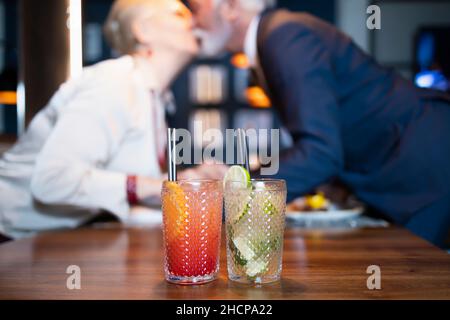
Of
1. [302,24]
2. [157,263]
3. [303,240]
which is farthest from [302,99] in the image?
[157,263]

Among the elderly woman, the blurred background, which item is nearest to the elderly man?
the elderly woman

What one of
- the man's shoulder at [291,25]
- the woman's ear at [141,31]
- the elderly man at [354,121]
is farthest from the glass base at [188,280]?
the woman's ear at [141,31]

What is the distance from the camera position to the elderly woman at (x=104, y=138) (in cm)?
147

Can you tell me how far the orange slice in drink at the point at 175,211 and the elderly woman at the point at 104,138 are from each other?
0.71 metres

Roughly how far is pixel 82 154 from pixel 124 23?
48 cm

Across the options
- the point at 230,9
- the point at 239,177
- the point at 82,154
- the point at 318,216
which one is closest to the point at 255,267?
the point at 239,177

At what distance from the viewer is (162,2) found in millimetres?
1728

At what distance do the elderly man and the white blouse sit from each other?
0.41 m

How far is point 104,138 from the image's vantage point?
1526mm

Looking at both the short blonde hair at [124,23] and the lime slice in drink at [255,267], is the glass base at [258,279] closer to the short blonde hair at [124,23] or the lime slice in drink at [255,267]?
the lime slice in drink at [255,267]

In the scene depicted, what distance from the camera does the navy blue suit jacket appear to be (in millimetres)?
1476

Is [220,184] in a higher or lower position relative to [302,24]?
lower
